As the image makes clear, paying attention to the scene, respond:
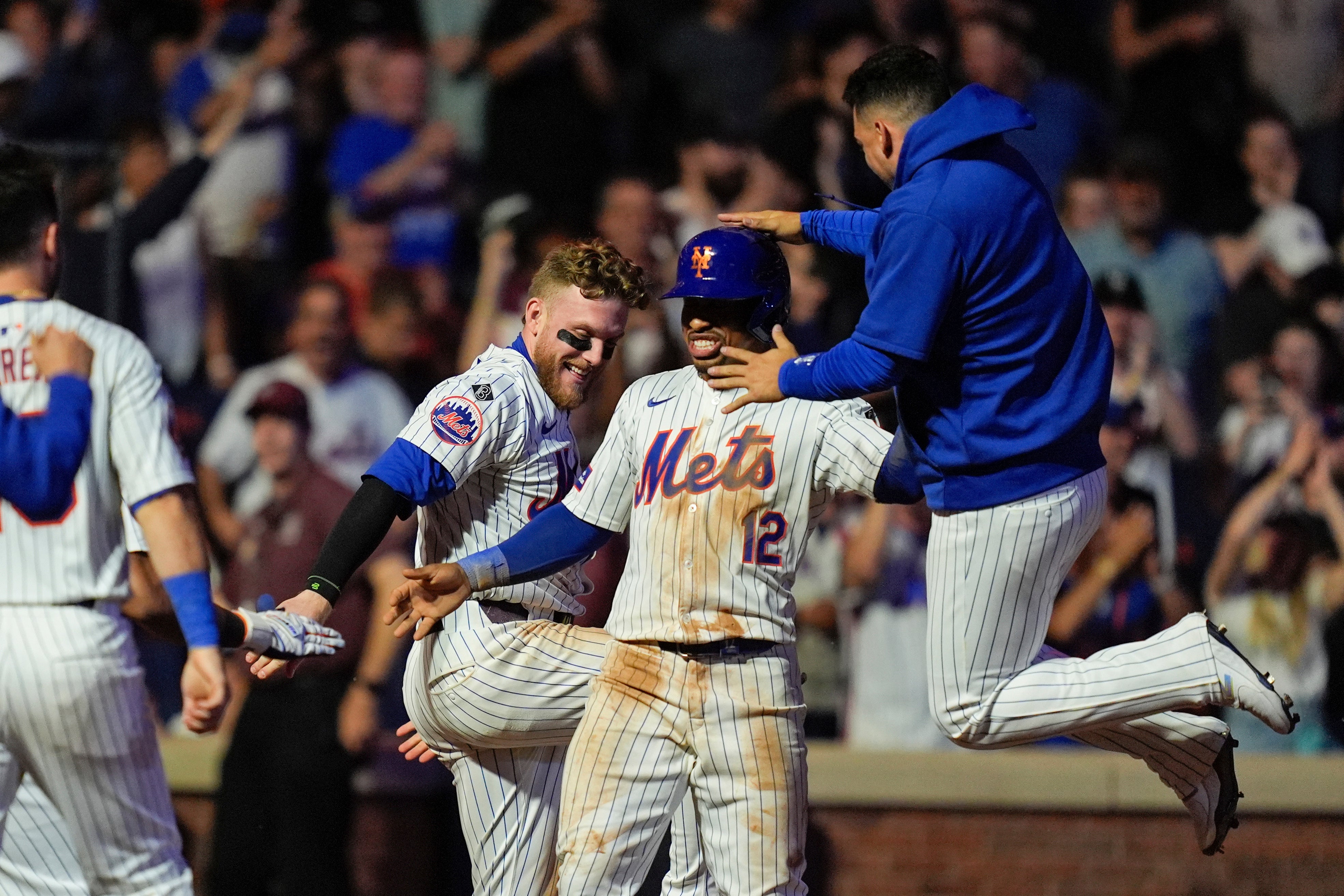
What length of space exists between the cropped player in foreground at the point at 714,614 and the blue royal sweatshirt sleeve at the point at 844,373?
14 centimetres

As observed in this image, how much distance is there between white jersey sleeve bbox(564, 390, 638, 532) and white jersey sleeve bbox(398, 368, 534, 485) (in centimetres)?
22

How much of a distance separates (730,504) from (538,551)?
20.0 inches

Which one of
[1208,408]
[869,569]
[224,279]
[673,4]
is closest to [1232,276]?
[1208,408]

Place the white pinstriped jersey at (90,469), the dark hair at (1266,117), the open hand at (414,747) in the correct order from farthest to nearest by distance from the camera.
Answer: the dark hair at (1266,117), the open hand at (414,747), the white pinstriped jersey at (90,469)

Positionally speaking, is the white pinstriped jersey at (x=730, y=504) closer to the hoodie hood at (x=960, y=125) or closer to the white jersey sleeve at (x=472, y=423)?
the white jersey sleeve at (x=472, y=423)

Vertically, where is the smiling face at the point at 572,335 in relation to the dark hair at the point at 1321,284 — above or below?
below

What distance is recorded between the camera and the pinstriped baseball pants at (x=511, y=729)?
4.12 metres

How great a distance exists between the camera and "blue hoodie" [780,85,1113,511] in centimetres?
372

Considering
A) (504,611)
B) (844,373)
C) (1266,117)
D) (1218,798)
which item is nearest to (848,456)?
(844,373)

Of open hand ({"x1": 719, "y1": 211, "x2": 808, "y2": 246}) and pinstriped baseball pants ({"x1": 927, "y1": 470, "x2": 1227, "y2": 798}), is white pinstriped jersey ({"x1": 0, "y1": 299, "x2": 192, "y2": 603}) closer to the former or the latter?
open hand ({"x1": 719, "y1": 211, "x2": 808, "y2": 246})

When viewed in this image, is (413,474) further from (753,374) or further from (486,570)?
(753,374)

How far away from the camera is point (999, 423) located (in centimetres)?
386

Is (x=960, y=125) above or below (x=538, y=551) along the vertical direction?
above

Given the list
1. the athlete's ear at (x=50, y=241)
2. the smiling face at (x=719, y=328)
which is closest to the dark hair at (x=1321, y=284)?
the smiling face at (x=719, y=328)
